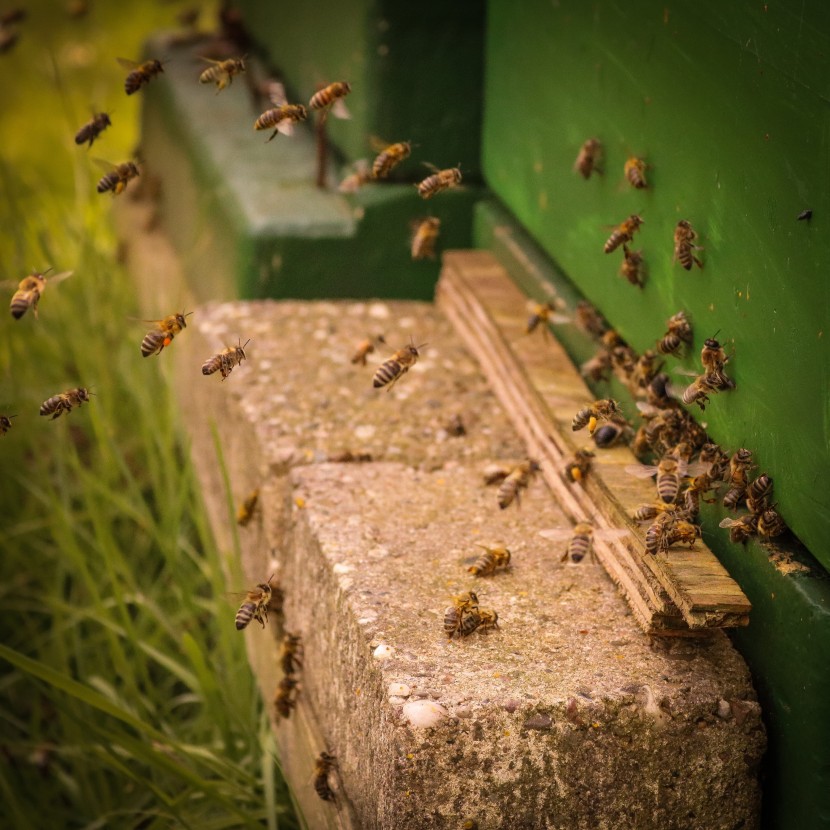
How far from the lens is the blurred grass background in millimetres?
2600

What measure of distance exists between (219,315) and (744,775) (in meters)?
1.99

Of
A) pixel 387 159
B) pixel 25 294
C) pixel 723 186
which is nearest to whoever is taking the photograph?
pixel 723 186

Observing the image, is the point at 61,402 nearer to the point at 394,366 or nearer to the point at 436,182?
the point at 394,366

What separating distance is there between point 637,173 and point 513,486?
698mm

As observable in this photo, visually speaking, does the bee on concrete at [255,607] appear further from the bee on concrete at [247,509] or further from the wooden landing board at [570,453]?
the wooden landing board at [570,453]

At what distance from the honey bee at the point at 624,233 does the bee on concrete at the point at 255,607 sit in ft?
3.36

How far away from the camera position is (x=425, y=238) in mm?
3393

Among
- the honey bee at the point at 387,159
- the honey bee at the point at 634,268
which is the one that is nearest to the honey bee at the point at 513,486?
the honey bee at the point at 634,268

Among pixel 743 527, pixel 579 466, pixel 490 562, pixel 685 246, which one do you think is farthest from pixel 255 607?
pixel 685 246

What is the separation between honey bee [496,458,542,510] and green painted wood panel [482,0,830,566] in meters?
0.39

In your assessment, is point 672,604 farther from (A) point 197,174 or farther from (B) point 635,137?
(A) point 197,174

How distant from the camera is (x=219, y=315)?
3.38 meters

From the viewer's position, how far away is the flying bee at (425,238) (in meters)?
3.38

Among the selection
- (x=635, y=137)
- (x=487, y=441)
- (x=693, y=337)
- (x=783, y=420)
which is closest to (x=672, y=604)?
(x=783, y=420)
